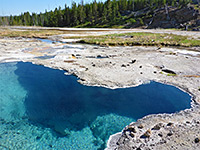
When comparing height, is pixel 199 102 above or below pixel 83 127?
above

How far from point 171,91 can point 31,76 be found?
15.8m

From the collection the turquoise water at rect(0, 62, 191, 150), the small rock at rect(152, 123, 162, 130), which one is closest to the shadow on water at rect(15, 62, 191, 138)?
the turquoise water at rect(0, 62, 191, 150)

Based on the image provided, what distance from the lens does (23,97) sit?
14625mm

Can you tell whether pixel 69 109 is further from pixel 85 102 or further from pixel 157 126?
pixel 157 126

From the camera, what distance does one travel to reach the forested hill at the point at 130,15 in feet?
231

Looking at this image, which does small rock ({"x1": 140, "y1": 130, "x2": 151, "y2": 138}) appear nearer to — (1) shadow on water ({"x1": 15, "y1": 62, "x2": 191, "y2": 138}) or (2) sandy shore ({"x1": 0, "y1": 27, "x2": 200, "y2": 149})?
(2) sandy shore ({"x1": 0, "y1": 27, "x2": 200, "y2": 149})

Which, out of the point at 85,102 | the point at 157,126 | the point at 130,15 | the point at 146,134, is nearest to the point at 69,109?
the point at 85,102

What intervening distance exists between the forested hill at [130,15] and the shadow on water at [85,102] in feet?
205

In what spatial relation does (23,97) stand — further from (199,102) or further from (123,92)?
(199,102)

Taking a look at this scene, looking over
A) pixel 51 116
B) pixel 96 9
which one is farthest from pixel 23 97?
pixel 96 9

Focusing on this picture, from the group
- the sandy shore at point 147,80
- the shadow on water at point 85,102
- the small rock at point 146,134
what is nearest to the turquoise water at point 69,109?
the shadow on water at point 85,102

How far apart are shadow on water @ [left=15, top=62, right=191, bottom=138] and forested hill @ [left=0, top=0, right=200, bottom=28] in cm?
6244

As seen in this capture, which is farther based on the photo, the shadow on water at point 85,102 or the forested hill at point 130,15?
the forested hill at point 130,15

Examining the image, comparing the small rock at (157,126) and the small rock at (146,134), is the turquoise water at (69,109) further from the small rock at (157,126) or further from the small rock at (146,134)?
the small rock at (146,134)
